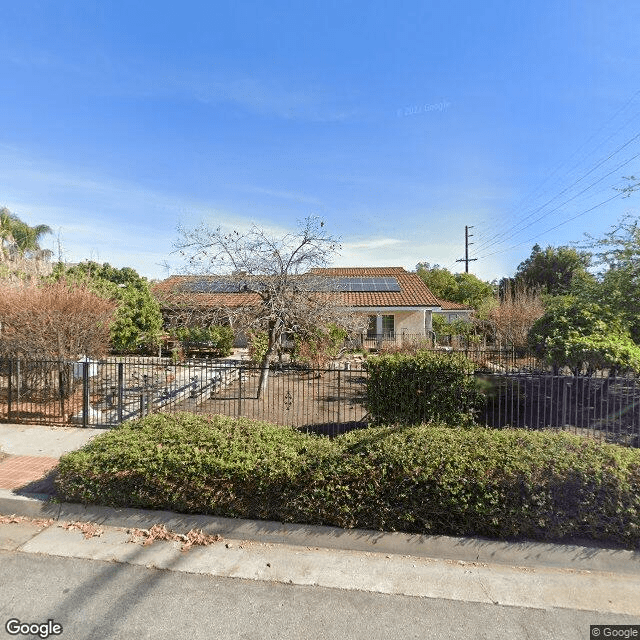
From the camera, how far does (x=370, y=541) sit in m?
3.44

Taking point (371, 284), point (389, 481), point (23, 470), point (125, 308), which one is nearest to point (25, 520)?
point (23, 470)

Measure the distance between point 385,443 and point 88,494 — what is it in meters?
3.04

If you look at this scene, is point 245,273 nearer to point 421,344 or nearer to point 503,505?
point 503,505

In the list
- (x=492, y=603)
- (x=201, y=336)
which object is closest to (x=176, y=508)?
(x=492, y=603)

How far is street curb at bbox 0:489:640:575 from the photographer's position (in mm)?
3219

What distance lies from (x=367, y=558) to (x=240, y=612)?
1.16 m

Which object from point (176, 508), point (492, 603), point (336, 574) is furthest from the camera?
point (176, 508)

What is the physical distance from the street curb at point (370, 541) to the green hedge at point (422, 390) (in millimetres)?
2744

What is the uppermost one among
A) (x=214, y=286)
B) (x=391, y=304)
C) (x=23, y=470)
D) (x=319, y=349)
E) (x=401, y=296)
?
(x=401, y=296)

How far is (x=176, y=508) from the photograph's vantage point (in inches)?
148

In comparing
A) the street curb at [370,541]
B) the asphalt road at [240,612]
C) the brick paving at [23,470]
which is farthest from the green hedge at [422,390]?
the brick paving at [23,470]

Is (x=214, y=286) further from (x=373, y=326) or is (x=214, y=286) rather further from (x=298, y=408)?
(x=373, y=326)

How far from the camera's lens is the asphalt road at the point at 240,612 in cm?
247

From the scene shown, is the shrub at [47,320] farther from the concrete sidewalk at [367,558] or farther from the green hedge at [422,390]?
the green hedge at [422,390]
